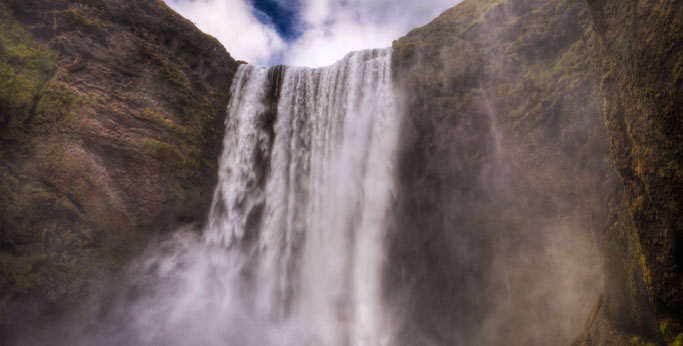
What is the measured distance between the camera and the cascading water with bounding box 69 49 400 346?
690 cm

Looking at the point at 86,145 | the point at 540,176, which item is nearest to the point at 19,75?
the point at 86,145

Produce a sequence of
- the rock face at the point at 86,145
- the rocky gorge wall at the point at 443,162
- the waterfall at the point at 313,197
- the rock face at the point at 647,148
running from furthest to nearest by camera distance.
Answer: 1. the waterfall at the point at 313,197
2. the rock face at the point at 86,145
3. the rocky gorge wall at the point at 443,162
4. the rock face at the point at 647,148

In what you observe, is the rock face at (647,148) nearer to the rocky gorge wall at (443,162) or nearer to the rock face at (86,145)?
the rocky gorge wall at (443,162)

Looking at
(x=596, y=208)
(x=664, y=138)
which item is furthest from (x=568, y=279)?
(x=664, y=138)

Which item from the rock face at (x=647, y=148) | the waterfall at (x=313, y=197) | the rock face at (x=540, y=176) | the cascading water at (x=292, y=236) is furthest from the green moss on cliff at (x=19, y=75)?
the rock face at (x=647, y=148)

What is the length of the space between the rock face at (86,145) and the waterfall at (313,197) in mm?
1458

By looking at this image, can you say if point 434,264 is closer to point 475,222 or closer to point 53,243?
point 475,222

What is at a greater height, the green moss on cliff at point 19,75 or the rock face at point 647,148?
the green moss on cliff at point 19,75

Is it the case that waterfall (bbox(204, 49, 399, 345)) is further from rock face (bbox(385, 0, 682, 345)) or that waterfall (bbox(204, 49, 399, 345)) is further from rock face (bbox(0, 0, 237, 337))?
rock face (bbox(0, 0, 237, 337))

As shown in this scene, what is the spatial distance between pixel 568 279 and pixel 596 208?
120 cm

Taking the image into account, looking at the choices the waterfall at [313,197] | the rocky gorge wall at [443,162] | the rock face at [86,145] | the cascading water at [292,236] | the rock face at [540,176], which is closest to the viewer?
the rock face at [540,176]

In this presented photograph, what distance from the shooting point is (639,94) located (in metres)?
1.83

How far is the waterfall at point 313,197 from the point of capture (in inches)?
279

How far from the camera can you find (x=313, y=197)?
26.6 ft
